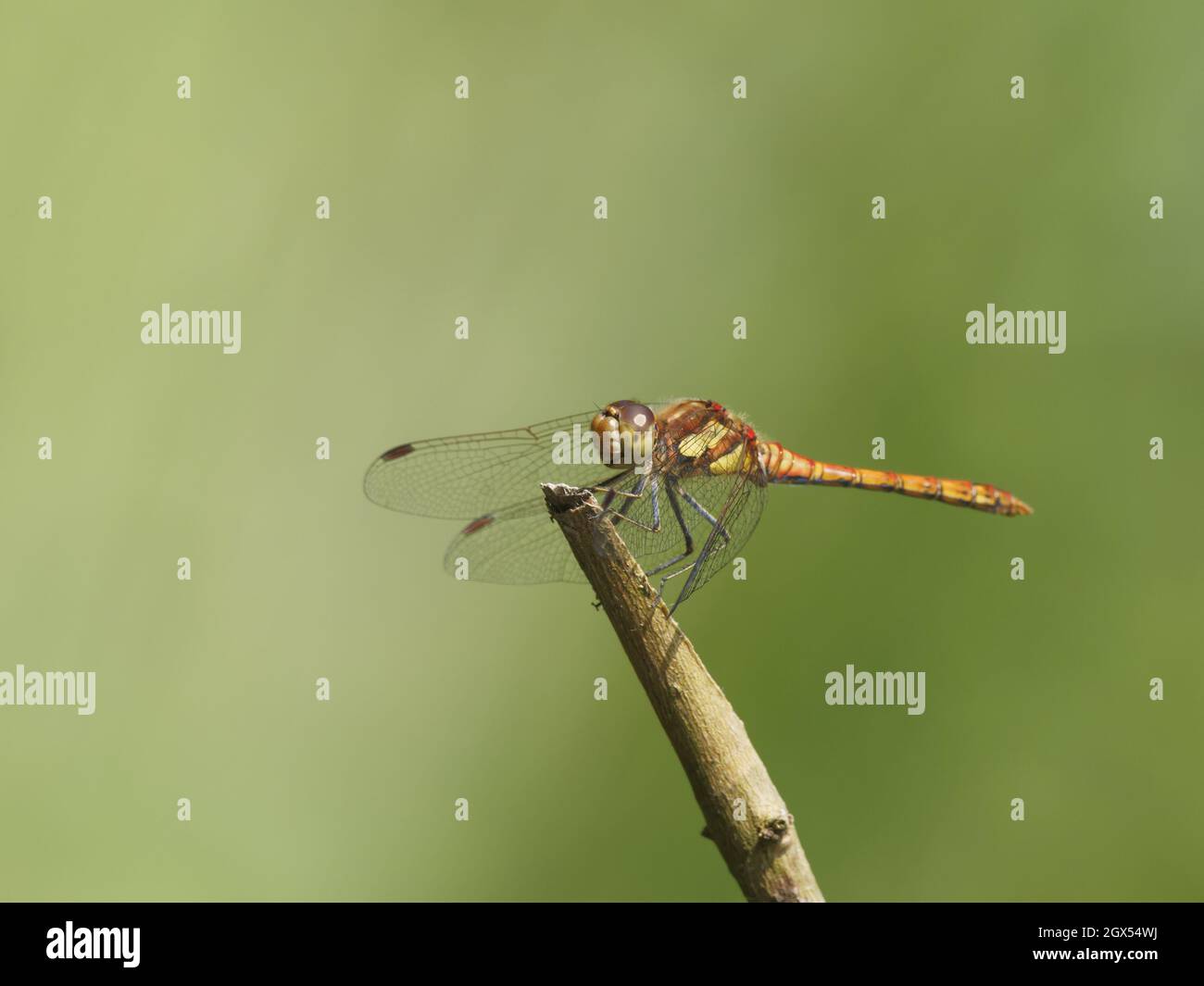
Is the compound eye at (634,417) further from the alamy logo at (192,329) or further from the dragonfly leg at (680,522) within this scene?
the alamy logo at (192,329)

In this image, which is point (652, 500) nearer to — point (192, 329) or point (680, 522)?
point (680, 522)

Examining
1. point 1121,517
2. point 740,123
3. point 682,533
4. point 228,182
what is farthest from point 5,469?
point 1121,517

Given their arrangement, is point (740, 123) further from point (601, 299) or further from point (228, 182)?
point (228, 182)

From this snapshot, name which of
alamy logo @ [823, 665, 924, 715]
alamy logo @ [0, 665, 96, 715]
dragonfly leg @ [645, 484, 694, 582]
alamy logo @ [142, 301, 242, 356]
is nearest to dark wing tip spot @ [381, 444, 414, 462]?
dragonfly leg @ [645, 484, 694, 582]

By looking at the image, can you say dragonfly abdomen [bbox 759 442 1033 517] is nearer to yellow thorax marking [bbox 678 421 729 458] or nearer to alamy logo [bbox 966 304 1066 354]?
yellow thorax marking [bbox 678 421 729 458]

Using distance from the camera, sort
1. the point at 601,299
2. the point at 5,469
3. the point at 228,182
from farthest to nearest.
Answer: the point at 601,299
the point at 228,182
the point at 5,469
